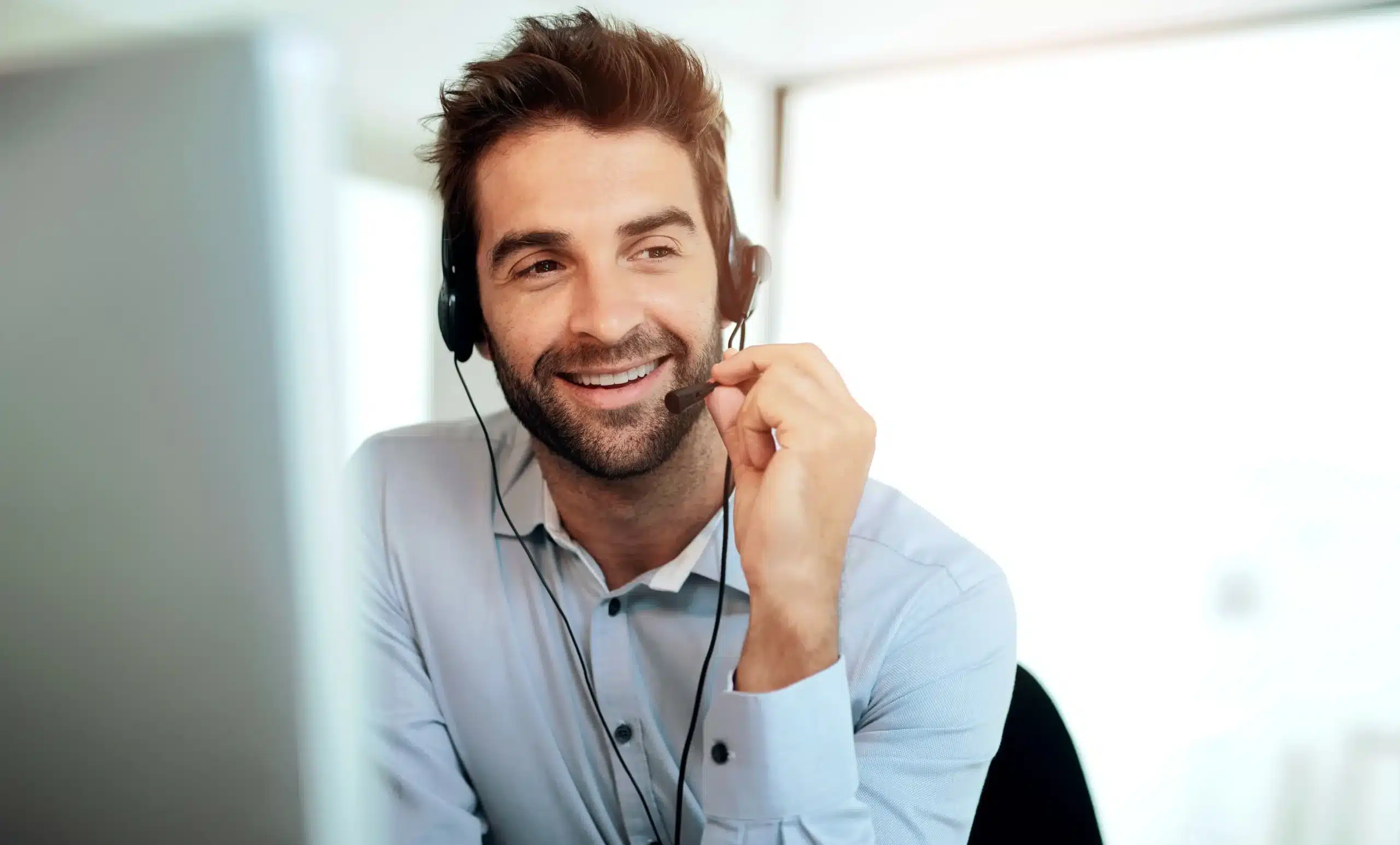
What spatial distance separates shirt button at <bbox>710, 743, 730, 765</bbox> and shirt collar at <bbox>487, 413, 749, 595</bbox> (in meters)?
0.19

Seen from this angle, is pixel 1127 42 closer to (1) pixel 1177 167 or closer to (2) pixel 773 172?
(1) pixel 1177 167

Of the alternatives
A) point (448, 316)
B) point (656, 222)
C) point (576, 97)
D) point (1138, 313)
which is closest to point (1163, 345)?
point (1138, 313)

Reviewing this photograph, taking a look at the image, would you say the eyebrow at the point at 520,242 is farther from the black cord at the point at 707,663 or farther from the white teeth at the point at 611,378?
the black cord at the point at 707,663

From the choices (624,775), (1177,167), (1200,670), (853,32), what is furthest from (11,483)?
(1200,670)

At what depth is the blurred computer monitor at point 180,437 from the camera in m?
0.25

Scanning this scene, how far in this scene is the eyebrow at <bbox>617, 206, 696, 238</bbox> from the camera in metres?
0.95

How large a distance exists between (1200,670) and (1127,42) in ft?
3.20

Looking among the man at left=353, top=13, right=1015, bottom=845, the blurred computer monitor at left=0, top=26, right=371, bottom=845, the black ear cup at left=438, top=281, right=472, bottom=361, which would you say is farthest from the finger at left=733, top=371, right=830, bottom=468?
the blurred computer monitor at left=0, top=26, right=371, bottom=845

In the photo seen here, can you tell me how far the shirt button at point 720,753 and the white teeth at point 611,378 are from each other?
0.41 metres

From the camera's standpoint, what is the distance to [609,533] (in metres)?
1.06

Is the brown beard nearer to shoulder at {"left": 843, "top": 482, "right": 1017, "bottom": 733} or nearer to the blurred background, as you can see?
the blurred background

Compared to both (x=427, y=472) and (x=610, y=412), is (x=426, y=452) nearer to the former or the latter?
(x=427, y=472)

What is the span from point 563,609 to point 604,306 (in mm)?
363

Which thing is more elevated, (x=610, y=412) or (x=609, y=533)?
(x=610, y=412)
